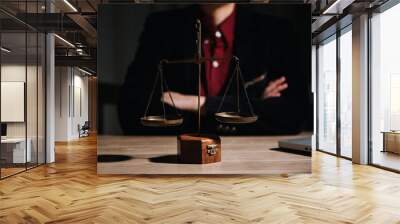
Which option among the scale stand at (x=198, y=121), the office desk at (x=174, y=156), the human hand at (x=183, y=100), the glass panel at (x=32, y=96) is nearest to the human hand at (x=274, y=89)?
the scale stand at (x=198, y=121)

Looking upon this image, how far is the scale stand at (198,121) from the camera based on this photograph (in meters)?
5.64

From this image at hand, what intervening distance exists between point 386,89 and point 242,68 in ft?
9.69

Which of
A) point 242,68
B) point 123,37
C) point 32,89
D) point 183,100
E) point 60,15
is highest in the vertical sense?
point 60,15

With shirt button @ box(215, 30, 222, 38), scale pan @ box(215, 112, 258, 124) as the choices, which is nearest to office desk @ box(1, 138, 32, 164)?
scale pan @ box(215, 112, 258, 124)

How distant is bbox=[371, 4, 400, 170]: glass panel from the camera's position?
21.4ft

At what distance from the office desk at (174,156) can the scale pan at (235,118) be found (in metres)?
0.27

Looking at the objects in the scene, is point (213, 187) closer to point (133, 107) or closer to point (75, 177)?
point (133, 107)

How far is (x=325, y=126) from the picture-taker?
384 inches

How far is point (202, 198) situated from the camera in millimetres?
4430

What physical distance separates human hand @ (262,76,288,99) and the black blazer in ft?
0.21

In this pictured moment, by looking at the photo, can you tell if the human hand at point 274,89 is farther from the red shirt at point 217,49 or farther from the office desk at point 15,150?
the office desk at point 15,150

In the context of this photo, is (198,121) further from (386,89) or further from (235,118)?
(386,89)

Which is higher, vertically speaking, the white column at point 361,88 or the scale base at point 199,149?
the white column at point 361,88

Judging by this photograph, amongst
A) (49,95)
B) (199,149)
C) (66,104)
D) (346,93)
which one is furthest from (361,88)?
(66,104)
